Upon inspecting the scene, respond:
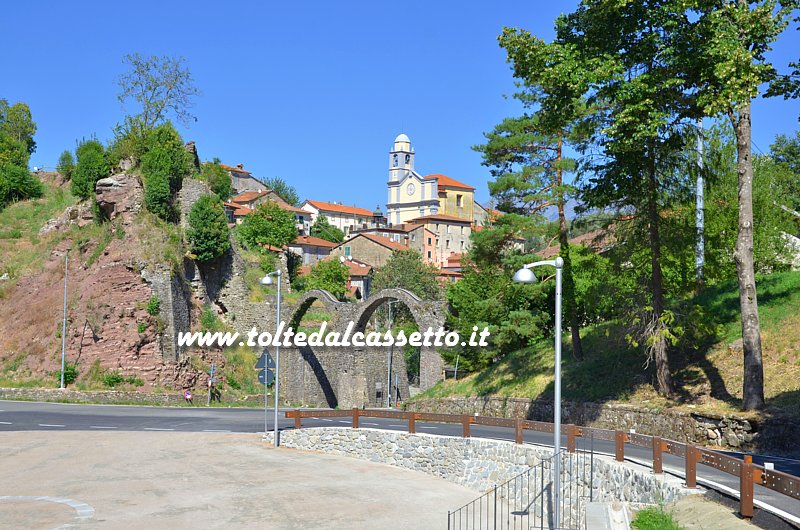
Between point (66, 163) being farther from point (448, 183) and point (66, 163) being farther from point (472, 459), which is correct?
point (448, 183)

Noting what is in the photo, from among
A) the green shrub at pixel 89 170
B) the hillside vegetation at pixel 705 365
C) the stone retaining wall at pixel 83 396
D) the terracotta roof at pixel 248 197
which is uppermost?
the terracotta roof at pixel 248 197

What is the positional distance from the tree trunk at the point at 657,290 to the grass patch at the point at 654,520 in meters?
12.2

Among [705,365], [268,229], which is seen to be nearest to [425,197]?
[268,229]

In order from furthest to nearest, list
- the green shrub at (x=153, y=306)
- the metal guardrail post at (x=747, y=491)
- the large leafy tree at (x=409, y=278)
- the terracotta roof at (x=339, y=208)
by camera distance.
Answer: the terracotta roof at (x=339, y=208), the large leafy tree at (x=409, y=278), the green shrub at (x=153, y=306), the metal guardrail post at (x=747, y=491)

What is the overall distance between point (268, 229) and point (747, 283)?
58670mm

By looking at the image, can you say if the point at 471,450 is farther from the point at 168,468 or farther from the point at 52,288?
the point at 52,288

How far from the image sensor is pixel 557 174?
3672 cm

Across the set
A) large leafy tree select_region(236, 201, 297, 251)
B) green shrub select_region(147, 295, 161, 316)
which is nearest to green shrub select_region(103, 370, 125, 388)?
green shrub select_region(147, 295, 161, 316)

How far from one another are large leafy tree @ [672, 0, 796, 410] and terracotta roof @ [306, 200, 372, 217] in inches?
5168

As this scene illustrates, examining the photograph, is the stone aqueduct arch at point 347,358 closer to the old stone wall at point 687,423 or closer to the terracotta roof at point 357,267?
the old stone wall at point 687,423

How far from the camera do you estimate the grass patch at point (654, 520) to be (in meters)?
14.0

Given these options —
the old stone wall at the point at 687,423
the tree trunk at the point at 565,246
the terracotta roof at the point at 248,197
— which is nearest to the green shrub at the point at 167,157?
the tree trunk at the point at 565,246

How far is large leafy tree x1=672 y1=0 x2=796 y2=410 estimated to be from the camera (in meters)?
22.8

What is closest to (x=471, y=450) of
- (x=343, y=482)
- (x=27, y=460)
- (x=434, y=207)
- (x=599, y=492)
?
(x=343, y=482)
